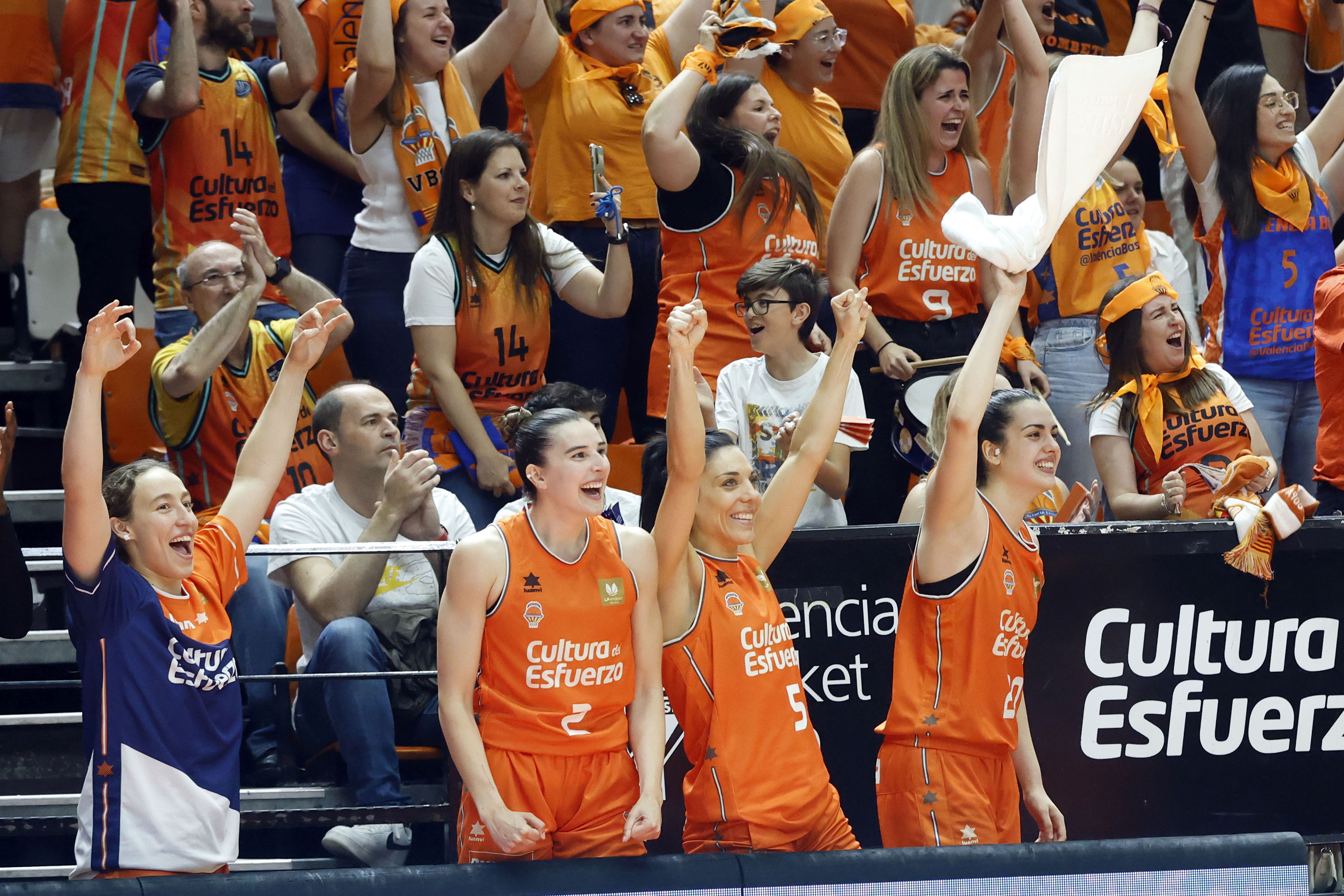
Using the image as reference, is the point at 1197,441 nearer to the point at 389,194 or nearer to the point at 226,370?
the point at 389,194

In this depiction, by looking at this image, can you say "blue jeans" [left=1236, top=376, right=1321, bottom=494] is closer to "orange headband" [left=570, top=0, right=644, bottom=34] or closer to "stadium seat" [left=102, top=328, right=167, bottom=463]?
"orange headband" [left=570, top=0, right=644, bottom=34]

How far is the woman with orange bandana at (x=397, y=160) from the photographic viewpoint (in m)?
6.01

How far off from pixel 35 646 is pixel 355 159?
2.29 m

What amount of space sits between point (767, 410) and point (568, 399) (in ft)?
2.18

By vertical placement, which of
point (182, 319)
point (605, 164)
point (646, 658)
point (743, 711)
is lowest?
point (743, 711)

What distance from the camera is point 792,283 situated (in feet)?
16.7

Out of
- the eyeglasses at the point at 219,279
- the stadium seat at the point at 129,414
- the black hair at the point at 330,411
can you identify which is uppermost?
the eyeglasses at the point at 219,279

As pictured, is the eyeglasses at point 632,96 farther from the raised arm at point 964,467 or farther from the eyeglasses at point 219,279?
the raised arm at point 964,467

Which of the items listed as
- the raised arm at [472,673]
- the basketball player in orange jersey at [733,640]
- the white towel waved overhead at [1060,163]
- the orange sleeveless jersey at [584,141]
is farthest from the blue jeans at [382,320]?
the white towel waved overhead at [1060,163]

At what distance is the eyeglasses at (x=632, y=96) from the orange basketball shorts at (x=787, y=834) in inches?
125

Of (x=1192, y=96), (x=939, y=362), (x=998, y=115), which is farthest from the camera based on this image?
(x=998, y=115)

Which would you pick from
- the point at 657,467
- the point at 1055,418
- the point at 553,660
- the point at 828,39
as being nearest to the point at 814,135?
the point at 828,39

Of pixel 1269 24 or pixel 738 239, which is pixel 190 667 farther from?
pixel 1269 24

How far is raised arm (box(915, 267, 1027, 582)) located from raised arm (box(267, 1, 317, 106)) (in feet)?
11.1
